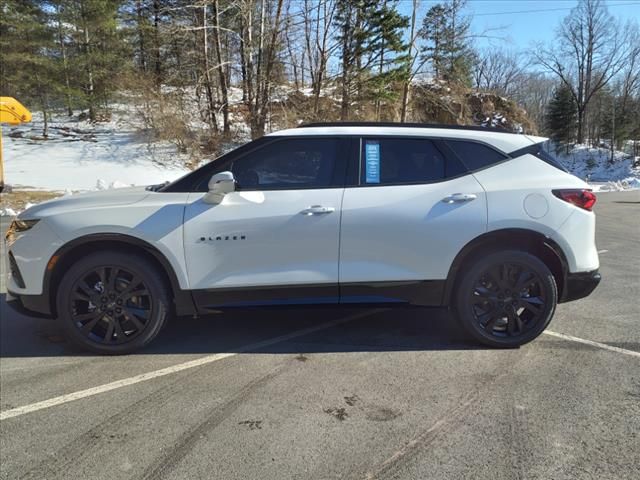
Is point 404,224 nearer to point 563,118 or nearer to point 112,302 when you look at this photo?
point 112,302

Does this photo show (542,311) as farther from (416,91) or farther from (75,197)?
(416,91)

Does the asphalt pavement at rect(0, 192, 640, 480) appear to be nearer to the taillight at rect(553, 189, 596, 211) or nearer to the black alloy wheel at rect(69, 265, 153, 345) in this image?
the black alloy wheel at rect(69, 265, 153, 345)

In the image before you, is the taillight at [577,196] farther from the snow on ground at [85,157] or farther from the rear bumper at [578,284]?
the snow on ground at [85,157]

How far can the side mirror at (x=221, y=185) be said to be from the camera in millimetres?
3533

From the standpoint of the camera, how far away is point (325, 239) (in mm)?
3672

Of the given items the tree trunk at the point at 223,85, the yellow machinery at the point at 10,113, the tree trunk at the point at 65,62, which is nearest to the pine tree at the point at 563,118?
the tree trunk at the point at 223,85

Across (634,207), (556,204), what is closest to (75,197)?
(556,204)

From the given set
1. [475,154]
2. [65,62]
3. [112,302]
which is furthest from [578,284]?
[65,62]

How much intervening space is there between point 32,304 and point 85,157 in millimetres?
20991

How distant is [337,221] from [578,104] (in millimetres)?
61702

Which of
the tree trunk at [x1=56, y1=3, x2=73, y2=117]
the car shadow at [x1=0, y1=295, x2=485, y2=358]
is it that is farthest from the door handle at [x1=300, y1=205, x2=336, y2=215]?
the tree trunk at [x1=56, y1=3, x2=73, y2=117]

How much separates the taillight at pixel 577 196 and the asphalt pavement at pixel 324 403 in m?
1.17

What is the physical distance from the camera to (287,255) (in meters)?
3.68

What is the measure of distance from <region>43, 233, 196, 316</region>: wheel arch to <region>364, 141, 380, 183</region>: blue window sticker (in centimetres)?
169
